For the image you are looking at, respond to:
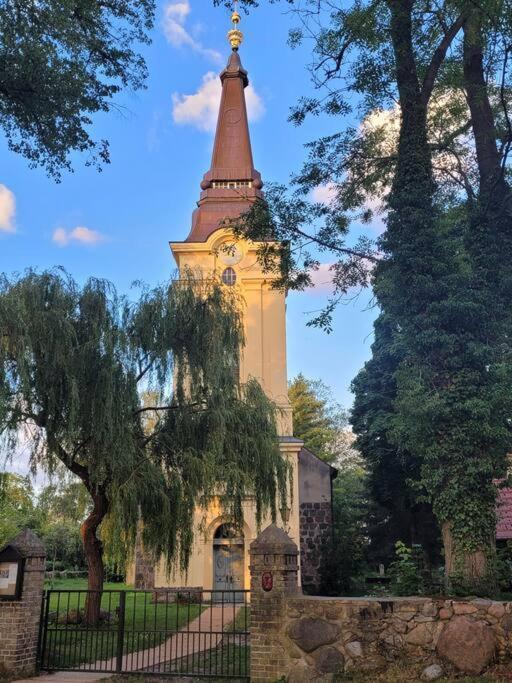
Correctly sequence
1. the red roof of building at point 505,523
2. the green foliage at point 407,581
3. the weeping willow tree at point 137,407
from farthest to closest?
1. the red roof of building at point 505,523
2. the weeping willow tree at point 137,407
3. the green foliage at point 407,581

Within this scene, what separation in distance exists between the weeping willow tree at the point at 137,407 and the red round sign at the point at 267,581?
3489 millimetres

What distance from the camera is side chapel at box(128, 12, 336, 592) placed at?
20.5 m

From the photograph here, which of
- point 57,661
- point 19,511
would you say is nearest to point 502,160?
point 57,661

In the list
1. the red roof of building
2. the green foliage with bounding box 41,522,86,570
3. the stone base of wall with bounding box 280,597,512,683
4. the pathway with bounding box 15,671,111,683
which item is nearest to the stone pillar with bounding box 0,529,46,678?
the pathway with bounding box 15,671,111,683

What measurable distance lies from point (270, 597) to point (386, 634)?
1478 mm

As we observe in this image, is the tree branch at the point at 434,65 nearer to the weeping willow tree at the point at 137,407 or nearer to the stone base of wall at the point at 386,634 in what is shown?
the weeping willow tree at the point at 137,407

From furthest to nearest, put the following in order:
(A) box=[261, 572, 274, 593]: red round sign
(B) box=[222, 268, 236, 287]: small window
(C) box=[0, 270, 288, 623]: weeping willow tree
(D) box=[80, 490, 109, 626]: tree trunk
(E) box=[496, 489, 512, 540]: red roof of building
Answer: (B) box=[222, 268, 236, 287]: small window < (E) box=[496, 489, 512, 540]: red roof of building < (D) box=[80, 490, 109, 626]: tree trunk < (C) box=[0, 270, 288, 623]: weeping willow tree < (A) box=[261, 572, 274, 593]: red round sign

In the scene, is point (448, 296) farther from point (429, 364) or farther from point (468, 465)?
point (468, 465)

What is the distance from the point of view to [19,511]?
3519cm

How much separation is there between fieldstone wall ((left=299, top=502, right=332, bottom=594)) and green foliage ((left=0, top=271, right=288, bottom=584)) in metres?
8.47

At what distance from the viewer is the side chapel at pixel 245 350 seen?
2052 cm

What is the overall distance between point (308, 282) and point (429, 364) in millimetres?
4096

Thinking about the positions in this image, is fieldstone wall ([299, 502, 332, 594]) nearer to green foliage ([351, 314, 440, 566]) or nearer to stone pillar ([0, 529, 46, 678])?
green foliage ([351, 314, 440, 566])

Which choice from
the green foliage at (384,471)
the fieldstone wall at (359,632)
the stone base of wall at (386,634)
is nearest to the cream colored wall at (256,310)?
the green foliage at (384,471)
